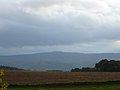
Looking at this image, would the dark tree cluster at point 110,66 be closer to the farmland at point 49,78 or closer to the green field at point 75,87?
the farmland at point 49,78

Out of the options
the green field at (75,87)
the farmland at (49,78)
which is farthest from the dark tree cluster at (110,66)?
the green field at (75,87)

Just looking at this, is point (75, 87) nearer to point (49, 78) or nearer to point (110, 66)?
point (49, 78)

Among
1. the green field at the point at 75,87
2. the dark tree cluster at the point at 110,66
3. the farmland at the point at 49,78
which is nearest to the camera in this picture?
the green field at the point at 75,87

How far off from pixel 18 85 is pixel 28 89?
5436 millimetres

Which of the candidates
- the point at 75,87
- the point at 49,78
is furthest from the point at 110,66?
the point at 75,87

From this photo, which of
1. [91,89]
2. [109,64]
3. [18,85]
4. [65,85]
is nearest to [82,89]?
[91,89]

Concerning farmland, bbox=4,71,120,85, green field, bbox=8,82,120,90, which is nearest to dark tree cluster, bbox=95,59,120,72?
farmland, bbox=4,71,120,85

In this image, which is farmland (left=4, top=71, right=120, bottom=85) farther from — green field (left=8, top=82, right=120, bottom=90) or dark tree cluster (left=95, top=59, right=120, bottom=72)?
dark tree cluster (left=95, top=59, right=120, bottom=72)

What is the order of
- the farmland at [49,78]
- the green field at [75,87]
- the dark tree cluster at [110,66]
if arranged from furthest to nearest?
1. the dark tree cluster at [110,66]
2. the farmland at [49,78]
3. the green field at [75,87]

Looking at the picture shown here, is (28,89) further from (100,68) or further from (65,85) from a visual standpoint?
(100,68)

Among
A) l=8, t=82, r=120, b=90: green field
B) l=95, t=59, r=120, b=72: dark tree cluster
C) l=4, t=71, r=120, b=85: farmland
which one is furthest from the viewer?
l=95, t=59, r=120, b=72: dark tree cluster

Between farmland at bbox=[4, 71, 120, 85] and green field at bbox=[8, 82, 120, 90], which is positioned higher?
farmland at bbox=[4, 71, 120, 85]

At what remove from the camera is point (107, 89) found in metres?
53.7

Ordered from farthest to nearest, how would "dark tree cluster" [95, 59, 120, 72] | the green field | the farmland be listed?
"dark tree cluster" [95, 59, 120, 72], the farmland, the green field
